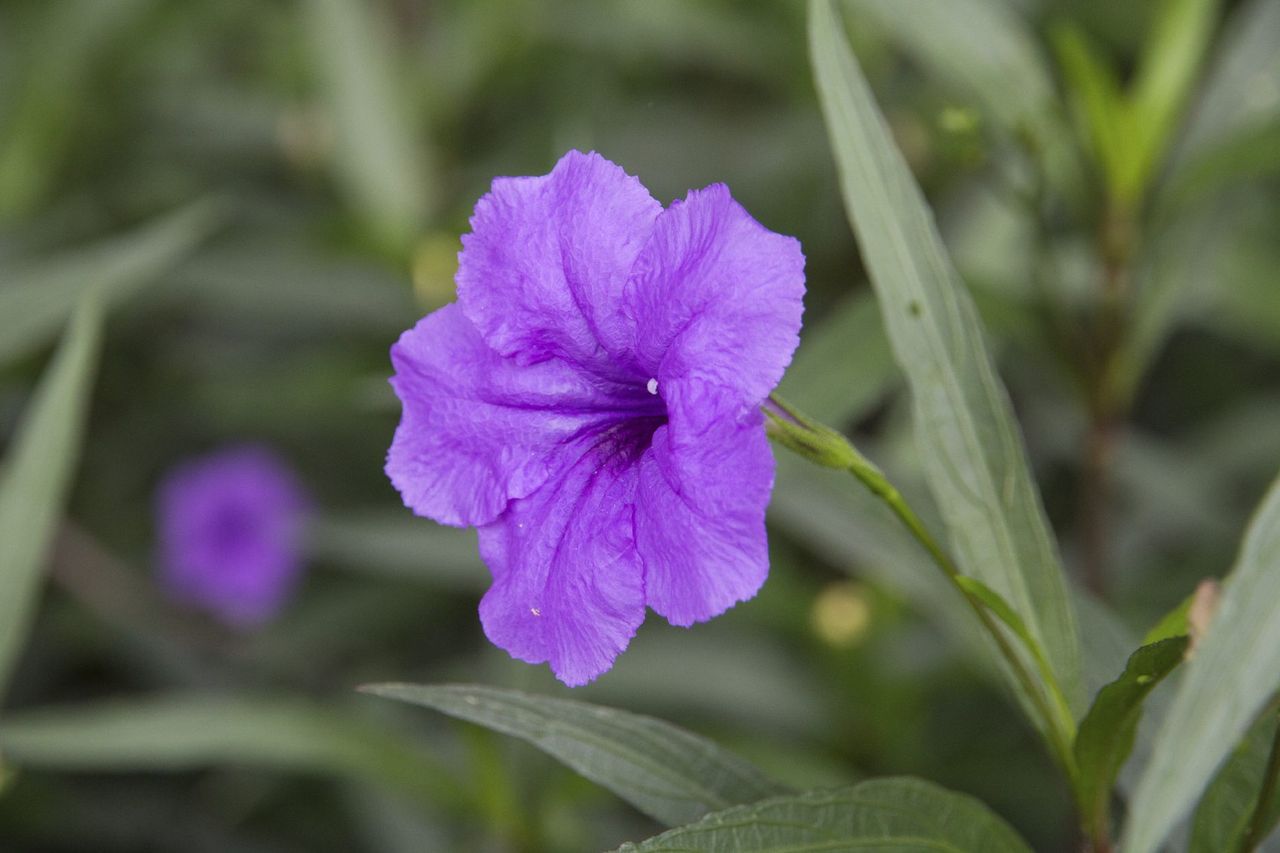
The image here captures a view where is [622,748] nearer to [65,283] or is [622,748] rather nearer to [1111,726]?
[1111,726]

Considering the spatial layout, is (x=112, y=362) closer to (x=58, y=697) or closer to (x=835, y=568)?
(x=58, y=697)

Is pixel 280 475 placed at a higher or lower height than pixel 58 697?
higher

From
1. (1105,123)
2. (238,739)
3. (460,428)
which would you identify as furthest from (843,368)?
(238,739)

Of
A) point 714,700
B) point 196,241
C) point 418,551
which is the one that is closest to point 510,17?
point 196,241

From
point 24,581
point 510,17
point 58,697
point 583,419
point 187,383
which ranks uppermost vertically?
point 510,17

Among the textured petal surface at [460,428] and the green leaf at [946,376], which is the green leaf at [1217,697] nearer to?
the green leaf at [946,376]

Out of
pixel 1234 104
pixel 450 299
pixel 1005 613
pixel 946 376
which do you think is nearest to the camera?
pixel 1005 613
